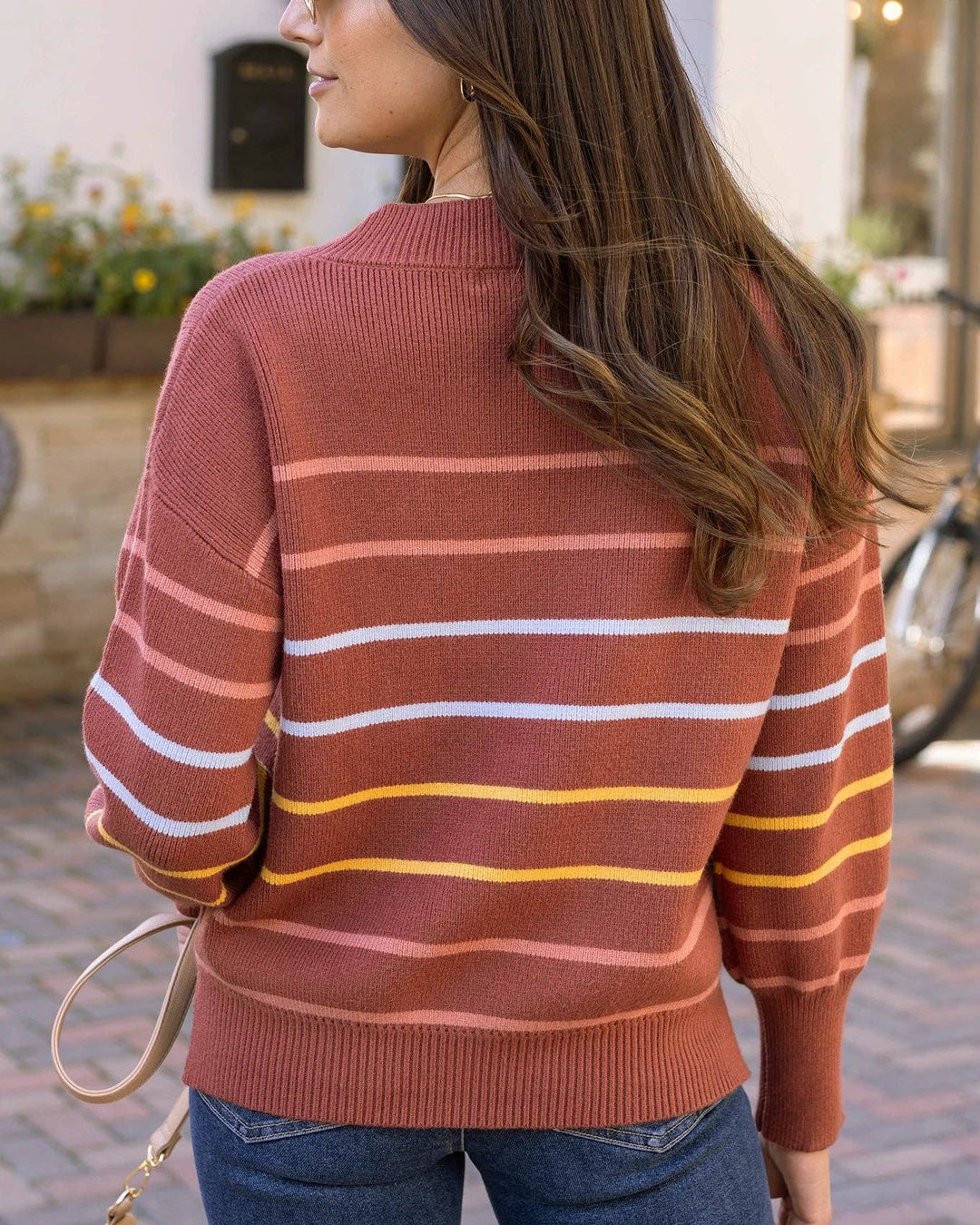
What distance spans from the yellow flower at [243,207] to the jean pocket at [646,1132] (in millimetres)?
5529

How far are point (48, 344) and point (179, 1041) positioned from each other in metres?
3.06

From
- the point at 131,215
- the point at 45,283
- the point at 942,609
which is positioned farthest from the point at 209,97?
the point at 942,609

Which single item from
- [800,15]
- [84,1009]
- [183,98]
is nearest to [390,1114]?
[84,1009]

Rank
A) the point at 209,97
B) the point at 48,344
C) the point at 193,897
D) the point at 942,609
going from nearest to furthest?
1. the point at 193,897
2. the point at 942,609
3. the point at 48,344
4. the point at 209,97

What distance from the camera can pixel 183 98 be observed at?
6.43m

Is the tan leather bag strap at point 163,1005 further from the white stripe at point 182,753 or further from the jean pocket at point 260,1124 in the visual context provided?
the white stripe at point 182,753

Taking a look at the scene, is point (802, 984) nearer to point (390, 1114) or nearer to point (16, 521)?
point (390, 1114)

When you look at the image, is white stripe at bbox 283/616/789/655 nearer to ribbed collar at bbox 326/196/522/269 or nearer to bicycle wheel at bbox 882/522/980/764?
ribbed collar at bbox 326/196/522/269

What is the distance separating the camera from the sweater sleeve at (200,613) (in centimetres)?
124

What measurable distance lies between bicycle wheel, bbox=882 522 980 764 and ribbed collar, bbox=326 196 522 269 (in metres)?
4.47

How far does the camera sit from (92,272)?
628 centimetres

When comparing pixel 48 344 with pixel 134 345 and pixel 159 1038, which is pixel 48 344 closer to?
pixel 134 345

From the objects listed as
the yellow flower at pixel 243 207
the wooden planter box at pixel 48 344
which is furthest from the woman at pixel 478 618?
the yellow flower at pixel 243 207

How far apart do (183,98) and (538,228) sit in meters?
5.52
